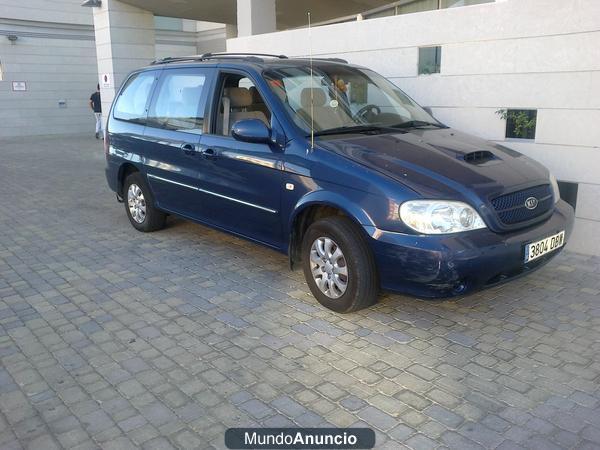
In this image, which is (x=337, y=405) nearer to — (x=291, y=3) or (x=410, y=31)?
(x=410, y=31)

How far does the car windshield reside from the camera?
14.9ft

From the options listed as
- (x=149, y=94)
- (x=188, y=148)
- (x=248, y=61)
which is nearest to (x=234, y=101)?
(x=248, y=61)

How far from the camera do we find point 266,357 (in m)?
3.58

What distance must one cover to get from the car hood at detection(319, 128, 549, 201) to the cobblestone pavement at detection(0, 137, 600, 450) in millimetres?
1002

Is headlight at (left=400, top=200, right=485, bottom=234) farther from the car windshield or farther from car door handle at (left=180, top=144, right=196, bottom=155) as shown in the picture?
car door handle at (left=180, top=144, right=196, bottom=155)

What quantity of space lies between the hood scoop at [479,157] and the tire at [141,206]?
11.5ft

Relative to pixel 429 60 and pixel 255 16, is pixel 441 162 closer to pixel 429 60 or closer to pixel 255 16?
pixel 429 60

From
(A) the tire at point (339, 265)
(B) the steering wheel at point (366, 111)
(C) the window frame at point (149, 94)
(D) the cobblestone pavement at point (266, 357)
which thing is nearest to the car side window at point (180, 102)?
(C) the window frame at point (149, 94)

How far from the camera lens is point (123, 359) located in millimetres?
3566

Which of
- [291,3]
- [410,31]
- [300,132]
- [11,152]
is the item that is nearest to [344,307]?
[300,132]

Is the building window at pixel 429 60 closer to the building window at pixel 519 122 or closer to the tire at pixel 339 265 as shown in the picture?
the building window at pixel 519 122

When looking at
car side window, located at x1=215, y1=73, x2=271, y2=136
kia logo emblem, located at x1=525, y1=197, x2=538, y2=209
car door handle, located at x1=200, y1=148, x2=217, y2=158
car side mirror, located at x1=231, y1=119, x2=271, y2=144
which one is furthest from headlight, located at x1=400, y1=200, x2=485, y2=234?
car door handle, located at x1=200, y1=148, x2=217, y2=158

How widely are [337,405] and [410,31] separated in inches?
199

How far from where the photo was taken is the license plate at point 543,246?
379cm
